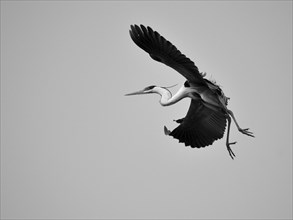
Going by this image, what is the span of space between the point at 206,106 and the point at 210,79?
741 millimetres

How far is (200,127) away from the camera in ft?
57.1

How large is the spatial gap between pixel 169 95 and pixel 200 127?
53.3 inches

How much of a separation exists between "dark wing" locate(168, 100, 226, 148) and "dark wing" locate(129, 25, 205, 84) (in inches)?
88.2

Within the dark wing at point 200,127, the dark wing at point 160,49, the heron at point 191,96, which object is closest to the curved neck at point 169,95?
the heron at point 191,96

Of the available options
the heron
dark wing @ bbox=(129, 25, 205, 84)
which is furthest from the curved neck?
dark wing @ bbox=(129, 25, 205, 84)

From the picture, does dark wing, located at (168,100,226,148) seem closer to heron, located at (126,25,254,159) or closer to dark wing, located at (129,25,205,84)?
heron, located at (126,25,254,159)

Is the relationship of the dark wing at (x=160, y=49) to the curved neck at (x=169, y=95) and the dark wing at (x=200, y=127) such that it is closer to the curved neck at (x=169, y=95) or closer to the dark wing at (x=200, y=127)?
the curved neck at (x=169, y=95)

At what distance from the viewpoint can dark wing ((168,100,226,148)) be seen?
A: 56.3 feet

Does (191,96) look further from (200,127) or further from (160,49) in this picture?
(160,49)

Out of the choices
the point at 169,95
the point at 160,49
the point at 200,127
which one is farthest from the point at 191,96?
the point at 160,49

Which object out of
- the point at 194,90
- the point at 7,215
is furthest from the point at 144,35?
the point at 7,215

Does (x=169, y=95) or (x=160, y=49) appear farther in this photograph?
(x=169, y=95)

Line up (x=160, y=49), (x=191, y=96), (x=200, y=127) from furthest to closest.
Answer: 1. (x=200, y=127)
2. (x=191, y=96)
3. (x=160, y=49)

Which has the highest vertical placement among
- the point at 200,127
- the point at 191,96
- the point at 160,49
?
the point at 160,49
